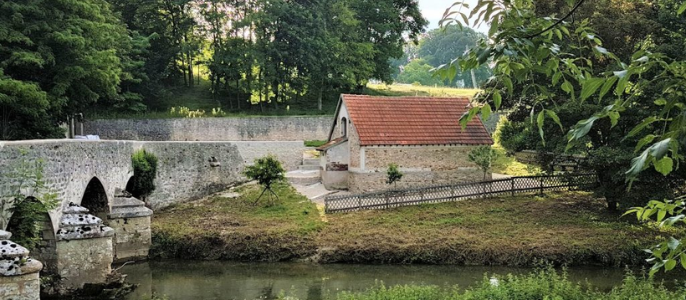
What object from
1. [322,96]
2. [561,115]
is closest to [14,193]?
[561,115]

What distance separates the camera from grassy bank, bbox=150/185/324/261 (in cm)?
1689

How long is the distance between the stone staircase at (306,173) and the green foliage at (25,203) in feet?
49.1

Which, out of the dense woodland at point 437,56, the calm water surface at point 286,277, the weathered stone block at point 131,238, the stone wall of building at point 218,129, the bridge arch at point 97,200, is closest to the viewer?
the calm water surface at point 286,277

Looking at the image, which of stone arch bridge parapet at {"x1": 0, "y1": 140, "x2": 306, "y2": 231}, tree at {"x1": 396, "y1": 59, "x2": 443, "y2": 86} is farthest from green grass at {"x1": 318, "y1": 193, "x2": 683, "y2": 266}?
tree at {"x1": 396, "y1": 59, "x2": 443, "y2": 86}

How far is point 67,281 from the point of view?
493 inches

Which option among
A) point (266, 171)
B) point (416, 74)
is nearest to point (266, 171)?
point (266, 171)

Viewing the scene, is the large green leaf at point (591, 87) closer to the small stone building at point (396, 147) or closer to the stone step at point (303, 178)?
the small stone building at point (396, 147)

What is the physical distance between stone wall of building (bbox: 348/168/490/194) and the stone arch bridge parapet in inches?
233

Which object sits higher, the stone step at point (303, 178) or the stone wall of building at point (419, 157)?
→ the stone wall of building at point (419, 157)

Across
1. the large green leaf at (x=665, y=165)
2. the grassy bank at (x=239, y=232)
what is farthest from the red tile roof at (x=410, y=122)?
the large green leaf at (x=665, y=165)

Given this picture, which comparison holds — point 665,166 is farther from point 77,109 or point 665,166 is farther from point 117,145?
point 77,109

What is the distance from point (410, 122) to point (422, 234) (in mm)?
8237

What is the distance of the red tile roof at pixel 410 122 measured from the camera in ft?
77.3

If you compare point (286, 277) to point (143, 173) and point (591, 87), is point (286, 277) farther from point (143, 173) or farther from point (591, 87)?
point (591, 87)
